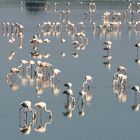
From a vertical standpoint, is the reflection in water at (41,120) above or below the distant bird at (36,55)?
above

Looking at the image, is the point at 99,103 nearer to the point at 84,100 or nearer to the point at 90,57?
the point at 84,100

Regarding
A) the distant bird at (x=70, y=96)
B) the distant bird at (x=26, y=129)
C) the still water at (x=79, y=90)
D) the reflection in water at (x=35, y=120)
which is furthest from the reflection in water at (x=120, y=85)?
the distant bird at (x=26, y=129)

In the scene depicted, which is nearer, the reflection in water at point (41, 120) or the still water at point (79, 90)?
the still water at point (79, 90)

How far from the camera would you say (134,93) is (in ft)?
108

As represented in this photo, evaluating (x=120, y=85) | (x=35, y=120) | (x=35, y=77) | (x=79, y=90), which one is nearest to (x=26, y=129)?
(x=35, y=120)

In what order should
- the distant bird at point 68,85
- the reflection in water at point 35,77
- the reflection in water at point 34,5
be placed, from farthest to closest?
the reflection in water at point 34,5
the reflection in water at point 35,77
the distant bird at point 68,85

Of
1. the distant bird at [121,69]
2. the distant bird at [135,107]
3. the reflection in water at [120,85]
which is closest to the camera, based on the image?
the distant bird at [135,107]

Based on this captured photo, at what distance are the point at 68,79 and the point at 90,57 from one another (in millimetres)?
8363

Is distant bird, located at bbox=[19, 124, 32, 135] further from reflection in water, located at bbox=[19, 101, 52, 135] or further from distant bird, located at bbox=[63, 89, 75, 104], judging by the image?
distant bird, located at bbox=[63, 89, 75, 104]

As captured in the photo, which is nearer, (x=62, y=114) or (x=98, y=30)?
(x=62, y=114)

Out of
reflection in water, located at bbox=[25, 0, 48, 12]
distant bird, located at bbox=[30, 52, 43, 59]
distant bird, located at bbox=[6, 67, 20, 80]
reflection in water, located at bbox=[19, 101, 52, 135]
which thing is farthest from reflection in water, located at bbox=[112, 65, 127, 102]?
reflection in water, located at bbox=[25, 0, 48, 12]

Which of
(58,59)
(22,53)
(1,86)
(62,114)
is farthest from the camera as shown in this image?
(22,53)

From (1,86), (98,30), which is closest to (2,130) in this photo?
(1,86)

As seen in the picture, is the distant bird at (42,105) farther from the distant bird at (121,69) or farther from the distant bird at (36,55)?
the distant bird at (36,55)
